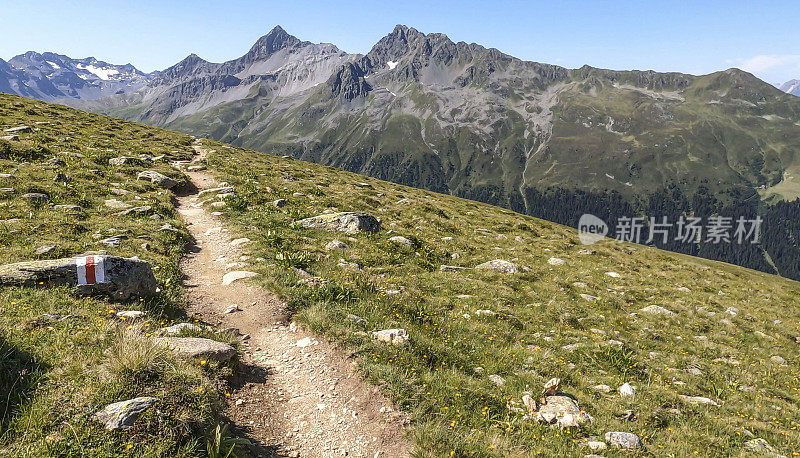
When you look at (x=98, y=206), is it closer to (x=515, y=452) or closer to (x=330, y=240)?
(x=330, y=240)

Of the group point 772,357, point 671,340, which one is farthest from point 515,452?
point 772,357

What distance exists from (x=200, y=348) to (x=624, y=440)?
9.50m

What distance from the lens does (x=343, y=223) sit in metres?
20.5

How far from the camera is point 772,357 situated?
14.8 m

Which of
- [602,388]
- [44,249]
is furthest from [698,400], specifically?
[44,249]

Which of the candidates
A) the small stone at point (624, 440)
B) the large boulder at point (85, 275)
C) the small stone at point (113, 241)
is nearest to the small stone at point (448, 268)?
the small stone at point (624, 440)

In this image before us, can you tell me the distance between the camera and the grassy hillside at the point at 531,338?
8.12 m

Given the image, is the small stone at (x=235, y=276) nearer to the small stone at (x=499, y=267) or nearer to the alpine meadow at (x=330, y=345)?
the alpine meadow at (x=330, y=345)

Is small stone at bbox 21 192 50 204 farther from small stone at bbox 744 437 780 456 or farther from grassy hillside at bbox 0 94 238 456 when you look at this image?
small stone at bbox 744 437 780 456

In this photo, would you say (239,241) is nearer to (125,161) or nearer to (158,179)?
(158,179)

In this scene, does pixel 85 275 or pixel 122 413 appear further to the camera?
pixel 85 275

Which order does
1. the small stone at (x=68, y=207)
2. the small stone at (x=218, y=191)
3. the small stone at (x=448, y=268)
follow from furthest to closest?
1. the small stone at (x=218, y=191)
2. the small stone at (x=448, y=268)
3. the small stone at (x=68, y=207)

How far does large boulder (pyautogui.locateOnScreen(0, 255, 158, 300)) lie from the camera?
8.59m

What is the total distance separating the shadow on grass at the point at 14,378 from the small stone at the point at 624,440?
10659mm
